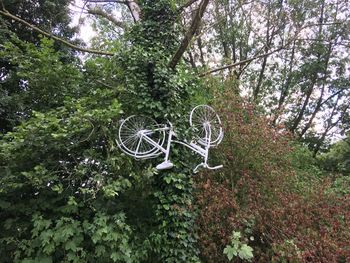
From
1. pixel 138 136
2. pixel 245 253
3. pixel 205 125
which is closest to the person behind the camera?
pixel 245 253

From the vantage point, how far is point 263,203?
14.5 feet

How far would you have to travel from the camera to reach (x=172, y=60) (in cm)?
477

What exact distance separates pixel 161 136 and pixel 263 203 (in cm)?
172

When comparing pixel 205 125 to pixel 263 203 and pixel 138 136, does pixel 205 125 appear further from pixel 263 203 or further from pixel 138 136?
pixel 263 203

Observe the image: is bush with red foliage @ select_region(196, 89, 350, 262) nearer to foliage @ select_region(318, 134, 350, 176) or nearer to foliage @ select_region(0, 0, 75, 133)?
foliage @ select_region(0, 0, 75, 133)

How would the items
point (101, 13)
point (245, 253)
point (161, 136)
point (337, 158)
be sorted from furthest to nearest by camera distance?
point (337, 158), point (101, 13), point (161, 136), point (245, 253)

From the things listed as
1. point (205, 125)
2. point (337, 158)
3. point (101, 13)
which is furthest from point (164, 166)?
point (337, 158)

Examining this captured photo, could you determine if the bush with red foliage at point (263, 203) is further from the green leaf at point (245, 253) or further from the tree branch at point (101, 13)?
the tree branch at point (101, 13)

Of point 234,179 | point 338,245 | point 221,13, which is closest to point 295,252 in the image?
point 338,245

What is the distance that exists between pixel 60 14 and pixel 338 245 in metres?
6.94

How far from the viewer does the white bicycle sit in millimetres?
4113

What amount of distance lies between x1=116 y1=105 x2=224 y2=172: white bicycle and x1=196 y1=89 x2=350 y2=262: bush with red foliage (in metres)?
0.38

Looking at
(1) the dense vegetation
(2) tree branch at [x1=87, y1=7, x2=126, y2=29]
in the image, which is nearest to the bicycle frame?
(1) the dense vegetation

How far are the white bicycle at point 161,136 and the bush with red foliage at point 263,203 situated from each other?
1.26 feet
